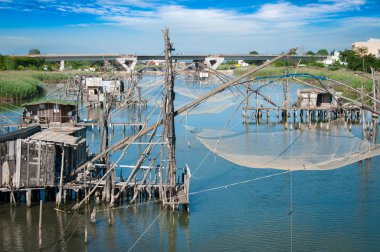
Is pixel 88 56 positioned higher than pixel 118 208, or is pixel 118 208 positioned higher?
pixel 88 56

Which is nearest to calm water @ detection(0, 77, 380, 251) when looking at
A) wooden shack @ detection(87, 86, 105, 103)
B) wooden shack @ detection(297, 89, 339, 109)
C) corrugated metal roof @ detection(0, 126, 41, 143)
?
corrugated metal roof @ detection(0, 126, 41, 143)

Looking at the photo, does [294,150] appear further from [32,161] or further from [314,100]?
[314,100]

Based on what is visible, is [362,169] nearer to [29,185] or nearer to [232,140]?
[232,140]

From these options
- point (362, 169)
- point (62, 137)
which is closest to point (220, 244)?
point (62, 137)

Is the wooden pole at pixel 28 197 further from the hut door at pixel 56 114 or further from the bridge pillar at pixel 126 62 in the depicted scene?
the bridge pillar at pixel 126 62

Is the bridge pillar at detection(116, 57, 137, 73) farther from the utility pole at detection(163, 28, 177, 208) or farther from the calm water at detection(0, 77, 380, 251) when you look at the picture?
the utility pole at detection(163, 28, 177, 208)

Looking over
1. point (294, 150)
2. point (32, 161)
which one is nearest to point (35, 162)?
point (32, 161)

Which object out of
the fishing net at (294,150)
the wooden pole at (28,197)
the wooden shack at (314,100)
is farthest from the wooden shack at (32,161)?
the wooden shack at (314,100)
